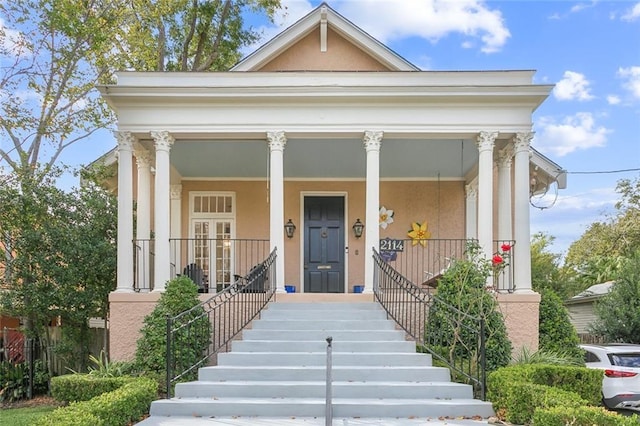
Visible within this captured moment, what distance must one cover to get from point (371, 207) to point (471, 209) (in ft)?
13.5

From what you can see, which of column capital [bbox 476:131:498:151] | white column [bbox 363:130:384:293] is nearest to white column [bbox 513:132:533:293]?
column capital [bbox 476:131:498:151]

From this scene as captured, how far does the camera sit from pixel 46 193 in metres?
10.2

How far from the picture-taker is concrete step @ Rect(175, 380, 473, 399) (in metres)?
6.46

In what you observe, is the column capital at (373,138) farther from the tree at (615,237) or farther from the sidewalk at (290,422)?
the tree at (615,237)

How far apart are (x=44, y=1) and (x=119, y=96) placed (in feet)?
15.7

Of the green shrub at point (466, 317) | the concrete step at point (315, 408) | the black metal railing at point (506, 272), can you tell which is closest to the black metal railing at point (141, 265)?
the concrete step at point (315, 408)

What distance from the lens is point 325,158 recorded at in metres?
11.2

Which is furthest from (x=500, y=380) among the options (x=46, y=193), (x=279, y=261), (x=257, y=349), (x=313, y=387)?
(x=46, y=193)

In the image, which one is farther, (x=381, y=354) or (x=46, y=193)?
(x=46, y=193)

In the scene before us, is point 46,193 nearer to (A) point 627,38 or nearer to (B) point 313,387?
(B) point 313,387

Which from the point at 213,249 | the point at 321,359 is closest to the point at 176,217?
the point at 213,249

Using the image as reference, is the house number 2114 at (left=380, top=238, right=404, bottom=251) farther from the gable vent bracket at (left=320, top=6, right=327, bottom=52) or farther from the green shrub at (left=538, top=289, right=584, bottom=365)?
the gable vent bracket at (left=320, top=6, right=327, bottom=52)

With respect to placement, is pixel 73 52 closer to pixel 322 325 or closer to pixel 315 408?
pixel 322 325

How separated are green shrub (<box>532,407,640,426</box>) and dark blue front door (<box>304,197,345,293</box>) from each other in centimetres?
733
